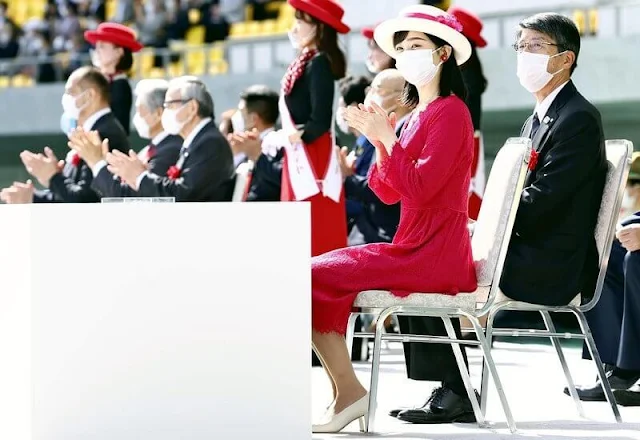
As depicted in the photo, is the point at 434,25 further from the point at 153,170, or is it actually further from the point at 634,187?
the point at 153,170

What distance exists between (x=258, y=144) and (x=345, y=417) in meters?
3.37

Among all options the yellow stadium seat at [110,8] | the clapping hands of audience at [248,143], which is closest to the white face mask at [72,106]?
the clapping hands of audience at [248,143]

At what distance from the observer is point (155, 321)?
3645mm

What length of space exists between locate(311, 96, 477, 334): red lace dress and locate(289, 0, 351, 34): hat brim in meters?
2.04

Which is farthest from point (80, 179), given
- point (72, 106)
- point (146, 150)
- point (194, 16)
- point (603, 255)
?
point (194, 16)

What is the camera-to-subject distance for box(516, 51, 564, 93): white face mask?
4.82 metres

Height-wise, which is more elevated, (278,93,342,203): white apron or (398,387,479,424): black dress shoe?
(278,93,342,203): white apron

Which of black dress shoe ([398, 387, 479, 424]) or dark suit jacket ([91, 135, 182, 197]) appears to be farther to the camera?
dark suit jacket ([91, 135, 182, 197])

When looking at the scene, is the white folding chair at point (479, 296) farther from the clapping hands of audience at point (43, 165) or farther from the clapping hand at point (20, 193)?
the clapping hand at point (20, 193)

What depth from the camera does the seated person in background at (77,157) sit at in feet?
22.9

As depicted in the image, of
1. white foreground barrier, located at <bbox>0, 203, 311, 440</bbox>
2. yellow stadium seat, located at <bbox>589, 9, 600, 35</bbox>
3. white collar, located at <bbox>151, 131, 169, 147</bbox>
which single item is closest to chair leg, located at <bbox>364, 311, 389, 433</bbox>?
white foreground barrier, located at <bbox>0, 203, 311, 440</bbox>

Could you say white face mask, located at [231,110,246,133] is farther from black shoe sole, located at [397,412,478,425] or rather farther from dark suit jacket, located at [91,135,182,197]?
black shoe sole, located at [397,412,478,425]

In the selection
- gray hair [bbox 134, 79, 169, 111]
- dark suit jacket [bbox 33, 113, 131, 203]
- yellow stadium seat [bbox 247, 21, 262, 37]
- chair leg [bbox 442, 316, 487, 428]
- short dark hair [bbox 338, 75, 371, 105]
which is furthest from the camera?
yellow stadium seat [bbox 247, 21, 262, 37]

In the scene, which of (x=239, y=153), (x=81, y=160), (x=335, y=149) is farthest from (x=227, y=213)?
(x=239, y=153)
